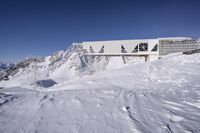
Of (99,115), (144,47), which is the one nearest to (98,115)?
(99,115)

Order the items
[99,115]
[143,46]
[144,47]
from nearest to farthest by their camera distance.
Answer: [99,115] < [144,47] < [143,46]

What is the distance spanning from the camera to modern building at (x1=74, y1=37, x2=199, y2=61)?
4131cm

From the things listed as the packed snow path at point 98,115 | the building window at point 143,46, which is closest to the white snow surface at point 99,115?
the packed snow path at point 98,115

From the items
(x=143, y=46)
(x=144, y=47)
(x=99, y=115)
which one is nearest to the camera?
(x=99, y=115)

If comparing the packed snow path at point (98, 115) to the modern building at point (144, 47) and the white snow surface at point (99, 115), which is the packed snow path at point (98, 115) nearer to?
the white snow surface at point (99, 115)

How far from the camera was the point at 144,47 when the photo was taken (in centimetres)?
4853

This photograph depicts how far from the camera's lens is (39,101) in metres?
6.30

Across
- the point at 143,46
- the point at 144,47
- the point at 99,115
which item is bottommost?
the point at 99,115

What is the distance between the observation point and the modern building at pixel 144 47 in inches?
1626

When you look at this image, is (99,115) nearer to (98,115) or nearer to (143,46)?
(98,115)

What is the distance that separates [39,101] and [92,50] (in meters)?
51.7

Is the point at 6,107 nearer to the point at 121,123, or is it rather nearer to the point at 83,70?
the point at 121,123

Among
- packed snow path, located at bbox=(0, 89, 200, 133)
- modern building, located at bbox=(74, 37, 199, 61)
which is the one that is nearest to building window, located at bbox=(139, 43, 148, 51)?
modern building, located at bbox=(74, 37, 199, 61)

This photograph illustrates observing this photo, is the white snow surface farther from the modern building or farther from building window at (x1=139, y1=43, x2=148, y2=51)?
building window at (x1=139, y1=43, x2=148, y2=51)
